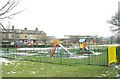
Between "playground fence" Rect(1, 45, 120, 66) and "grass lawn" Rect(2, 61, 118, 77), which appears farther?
"playground fence" Rect(1, 45, 120, 66)

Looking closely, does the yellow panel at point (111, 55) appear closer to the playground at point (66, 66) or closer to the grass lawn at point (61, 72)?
the playground at point (66, 66)

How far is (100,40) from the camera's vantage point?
10538cm

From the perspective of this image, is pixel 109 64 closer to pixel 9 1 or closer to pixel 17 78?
pixel 17 78

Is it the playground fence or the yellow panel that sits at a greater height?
the yellow panel

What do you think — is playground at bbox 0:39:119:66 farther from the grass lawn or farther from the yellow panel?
the grass lawn

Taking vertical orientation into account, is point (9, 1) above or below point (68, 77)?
above

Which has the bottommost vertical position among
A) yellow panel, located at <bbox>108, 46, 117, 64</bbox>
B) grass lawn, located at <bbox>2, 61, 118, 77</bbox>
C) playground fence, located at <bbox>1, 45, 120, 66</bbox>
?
playground fence, located at <bbox>1, 45, 120, 66</bbox>

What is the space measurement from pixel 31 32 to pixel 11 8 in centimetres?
11411

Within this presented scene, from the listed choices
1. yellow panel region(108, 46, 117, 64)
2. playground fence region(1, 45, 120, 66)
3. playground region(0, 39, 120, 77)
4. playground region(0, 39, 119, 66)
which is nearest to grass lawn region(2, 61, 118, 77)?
playground region(0, 39, 120, 77)

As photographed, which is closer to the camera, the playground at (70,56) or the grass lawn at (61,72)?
the grass lawn at (61,72)

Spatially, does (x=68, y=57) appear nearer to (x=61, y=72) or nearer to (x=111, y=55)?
(x=111, y=55)

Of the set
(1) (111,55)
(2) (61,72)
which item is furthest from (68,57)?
(2) (61,72)

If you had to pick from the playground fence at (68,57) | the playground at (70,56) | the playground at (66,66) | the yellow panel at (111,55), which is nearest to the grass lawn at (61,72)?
the playground at (66,66)

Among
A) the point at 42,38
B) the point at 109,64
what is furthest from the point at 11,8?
the point at 42,38
